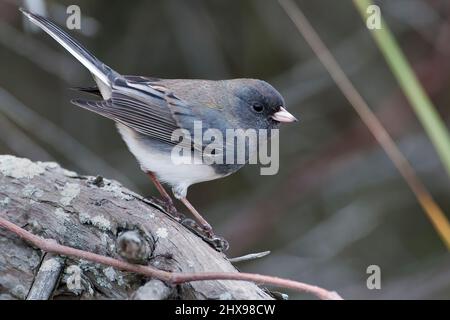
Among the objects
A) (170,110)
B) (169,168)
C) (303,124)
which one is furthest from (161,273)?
(303,124)

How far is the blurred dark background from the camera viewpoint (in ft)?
12.7

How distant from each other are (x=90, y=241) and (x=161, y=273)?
33cm

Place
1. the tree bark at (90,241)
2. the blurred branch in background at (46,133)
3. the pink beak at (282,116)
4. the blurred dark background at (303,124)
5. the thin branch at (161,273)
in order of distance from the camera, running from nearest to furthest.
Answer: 1. the thin branch at (161,273)
2. the tree bark at (90,241)
3. the pink beak at (282,116)
4. the blurred branch in background at (46,133)
5. the blurred dark background at (303,124)

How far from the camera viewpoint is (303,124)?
4262mm

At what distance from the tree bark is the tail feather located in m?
0.54

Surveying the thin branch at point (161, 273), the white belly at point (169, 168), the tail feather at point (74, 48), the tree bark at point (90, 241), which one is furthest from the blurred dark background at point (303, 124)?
the thin branch at point (161, 273)

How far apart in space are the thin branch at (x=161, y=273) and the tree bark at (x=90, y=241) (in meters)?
0.03

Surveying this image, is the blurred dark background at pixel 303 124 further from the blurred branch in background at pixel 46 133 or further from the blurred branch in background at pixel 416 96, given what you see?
the blurred branch in background at pixel 416 96

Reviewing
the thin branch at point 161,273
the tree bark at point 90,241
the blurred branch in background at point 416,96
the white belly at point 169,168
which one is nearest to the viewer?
the thin branch at point 161,273

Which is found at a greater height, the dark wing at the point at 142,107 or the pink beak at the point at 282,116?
the pink beak at the point at 282,116

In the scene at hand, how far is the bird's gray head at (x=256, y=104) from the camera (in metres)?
2.68

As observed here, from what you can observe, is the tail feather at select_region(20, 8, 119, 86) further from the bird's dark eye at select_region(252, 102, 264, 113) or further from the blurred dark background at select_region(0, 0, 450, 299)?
the blurred dark background at select_region(0, 0, 450, 299)

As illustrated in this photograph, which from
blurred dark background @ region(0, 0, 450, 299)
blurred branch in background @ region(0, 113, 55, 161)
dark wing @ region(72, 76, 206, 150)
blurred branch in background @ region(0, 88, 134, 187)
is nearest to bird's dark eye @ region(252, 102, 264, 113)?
dark wing @ region(72, 76, 206, 150)
